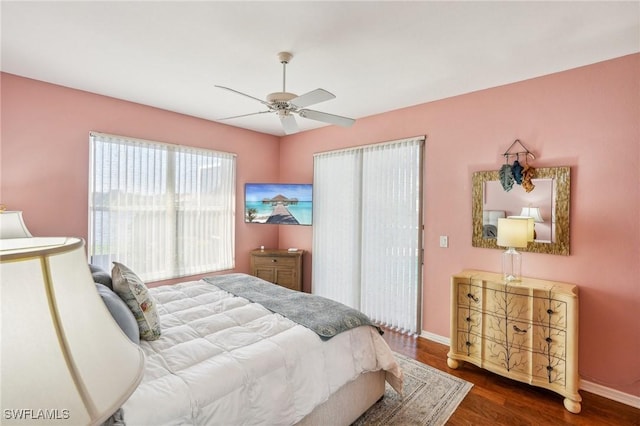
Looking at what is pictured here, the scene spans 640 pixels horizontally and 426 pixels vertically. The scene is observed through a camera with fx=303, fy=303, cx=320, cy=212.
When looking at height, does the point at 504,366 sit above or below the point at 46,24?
below

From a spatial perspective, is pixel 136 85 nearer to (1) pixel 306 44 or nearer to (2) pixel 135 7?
(2) pixel 135 7

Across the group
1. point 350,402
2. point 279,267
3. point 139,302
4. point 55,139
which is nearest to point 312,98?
point 139,302

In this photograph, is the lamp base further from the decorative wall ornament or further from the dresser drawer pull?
the decorative wall ornament

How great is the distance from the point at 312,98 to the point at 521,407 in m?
2.78

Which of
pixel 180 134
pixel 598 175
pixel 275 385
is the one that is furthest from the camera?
pixel 180 134

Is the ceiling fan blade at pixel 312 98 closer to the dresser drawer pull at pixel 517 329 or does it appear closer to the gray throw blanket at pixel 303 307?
the gray throw blanket at pixel 303 307

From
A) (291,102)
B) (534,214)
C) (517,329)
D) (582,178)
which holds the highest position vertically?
(291,102)

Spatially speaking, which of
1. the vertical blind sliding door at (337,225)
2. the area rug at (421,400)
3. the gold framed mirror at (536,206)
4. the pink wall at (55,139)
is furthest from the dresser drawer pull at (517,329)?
the pink wall at (55,139)

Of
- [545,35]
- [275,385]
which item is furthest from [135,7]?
[545,35]

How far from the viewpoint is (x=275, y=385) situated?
5.27 feet

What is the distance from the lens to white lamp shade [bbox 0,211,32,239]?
2232mm

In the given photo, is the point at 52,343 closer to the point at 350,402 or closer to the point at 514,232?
the point at 350,402

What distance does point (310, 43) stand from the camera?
7.36 ft

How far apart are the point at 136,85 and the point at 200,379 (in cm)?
293
